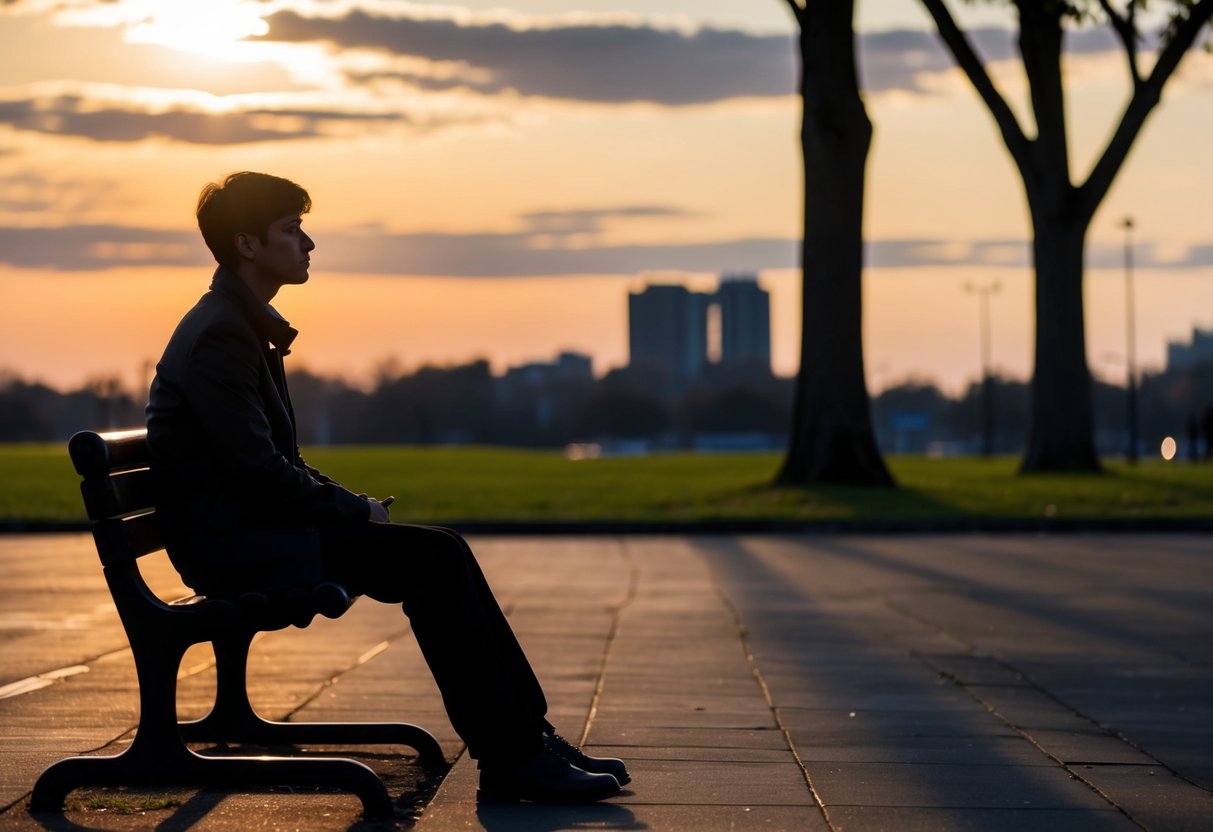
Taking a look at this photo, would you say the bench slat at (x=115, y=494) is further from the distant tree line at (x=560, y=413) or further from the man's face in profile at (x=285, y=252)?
the distant tree line at (x=560, y=413)

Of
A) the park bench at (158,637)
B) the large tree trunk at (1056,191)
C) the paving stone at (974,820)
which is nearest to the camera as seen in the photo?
the paving stone at (974,820)

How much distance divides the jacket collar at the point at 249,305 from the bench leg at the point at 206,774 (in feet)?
3.77

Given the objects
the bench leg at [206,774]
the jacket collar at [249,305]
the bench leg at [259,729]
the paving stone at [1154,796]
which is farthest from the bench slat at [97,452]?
the paving stone at [1154,796]

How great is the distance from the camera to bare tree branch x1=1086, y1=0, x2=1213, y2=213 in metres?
30.6

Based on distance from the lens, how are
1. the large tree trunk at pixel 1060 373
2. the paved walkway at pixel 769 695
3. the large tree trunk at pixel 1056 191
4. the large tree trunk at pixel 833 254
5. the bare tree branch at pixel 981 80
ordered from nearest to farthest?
the paved walkway at pixel 769 695
the large tree trunk at pixel 833 254
the bare tree branch at pixel 981 80
the large tree trunk at pixel 1056 191
the large tree trunk at pixel 1060 373

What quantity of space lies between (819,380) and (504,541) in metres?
9.37

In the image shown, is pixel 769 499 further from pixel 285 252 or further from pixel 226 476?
pixel 226 476

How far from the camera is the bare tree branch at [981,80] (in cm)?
3139

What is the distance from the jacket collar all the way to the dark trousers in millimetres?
587

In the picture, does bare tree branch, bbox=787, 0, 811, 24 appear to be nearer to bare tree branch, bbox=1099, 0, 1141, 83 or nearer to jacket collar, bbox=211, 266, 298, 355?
bare tree branch, bbox=1099, 0, 1141, 83

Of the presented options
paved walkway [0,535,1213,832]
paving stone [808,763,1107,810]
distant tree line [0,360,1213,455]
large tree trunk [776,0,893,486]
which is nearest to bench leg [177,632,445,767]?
paved walkway [0,535,1213,832]

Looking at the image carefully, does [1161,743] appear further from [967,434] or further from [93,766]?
→ [967,434]

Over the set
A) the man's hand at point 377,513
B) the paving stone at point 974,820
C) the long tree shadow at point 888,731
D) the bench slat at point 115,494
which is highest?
the bench slat at point 115,494

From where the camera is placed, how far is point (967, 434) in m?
148
